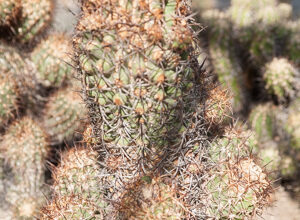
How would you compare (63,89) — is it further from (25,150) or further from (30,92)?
(25,150)

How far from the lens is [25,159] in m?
2.11

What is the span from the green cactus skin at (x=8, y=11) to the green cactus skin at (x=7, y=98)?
330 mm

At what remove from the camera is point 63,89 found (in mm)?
2391

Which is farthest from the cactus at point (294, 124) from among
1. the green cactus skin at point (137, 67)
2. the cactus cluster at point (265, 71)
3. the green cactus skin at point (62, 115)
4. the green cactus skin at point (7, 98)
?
the green cactus skin at point (7, 98)

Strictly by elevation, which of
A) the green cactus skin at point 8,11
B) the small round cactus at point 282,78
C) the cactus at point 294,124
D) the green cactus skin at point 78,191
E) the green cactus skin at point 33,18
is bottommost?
the cactus at point 294,124

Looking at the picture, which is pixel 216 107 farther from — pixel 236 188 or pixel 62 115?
pixel 62 115

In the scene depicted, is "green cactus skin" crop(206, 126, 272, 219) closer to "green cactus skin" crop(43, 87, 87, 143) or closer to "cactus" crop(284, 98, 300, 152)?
"green cactus skin" crop(43, 87, 87, 143)

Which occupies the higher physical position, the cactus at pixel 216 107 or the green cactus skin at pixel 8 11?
the green cactus skin at pixel 8 11

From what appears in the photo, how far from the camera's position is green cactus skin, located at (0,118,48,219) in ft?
6.91

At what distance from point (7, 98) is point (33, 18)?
0.53 metres

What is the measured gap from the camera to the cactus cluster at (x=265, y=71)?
105 inches

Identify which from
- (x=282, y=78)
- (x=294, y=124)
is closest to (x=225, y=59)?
(x=282, y=78)

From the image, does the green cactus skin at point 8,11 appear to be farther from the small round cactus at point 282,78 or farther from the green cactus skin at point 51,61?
the small round cactus at point 282,78

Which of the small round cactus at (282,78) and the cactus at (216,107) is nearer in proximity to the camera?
the cactus at (216,107)
